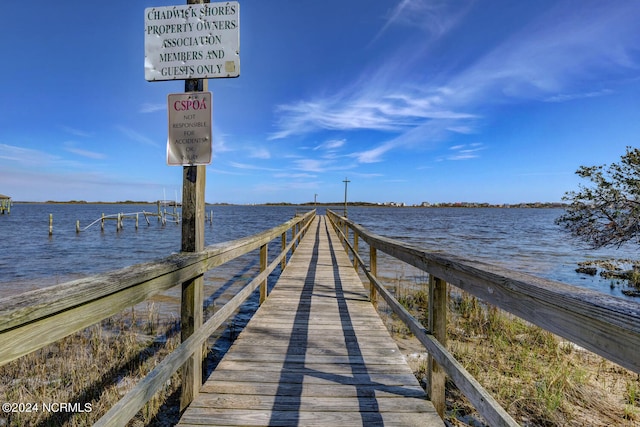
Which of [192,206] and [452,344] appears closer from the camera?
[192,206]

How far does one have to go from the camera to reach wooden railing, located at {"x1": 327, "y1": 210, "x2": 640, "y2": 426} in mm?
893

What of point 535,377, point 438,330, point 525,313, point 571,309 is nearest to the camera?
point 571,309

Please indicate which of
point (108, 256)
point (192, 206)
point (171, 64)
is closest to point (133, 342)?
point (192, 206)

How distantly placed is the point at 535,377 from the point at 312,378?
2529mm

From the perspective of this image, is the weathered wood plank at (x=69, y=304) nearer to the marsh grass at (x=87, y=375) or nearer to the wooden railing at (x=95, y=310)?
the wooden railing at (x=95, y=310)

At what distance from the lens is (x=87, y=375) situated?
3.66m

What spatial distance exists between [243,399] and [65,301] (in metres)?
1.65

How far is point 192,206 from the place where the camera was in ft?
8.32

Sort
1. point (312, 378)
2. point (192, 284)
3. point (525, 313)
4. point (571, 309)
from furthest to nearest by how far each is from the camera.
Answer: point (312, 378) < point (192, 284) < point (525, 313) < point (571, 309)

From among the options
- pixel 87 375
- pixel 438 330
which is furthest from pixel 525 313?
pixel 87 375

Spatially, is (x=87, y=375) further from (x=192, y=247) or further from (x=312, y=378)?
(x=312, y=378)

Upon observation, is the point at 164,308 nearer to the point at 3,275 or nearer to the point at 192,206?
the point at 192,206

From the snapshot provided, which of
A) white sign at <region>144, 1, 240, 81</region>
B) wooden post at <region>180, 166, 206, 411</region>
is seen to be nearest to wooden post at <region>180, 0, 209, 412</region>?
wooden post at <region>180, 166, 206, 411</region>

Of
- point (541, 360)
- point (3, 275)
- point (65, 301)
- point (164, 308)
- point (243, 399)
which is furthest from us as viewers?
point (3, 275)
